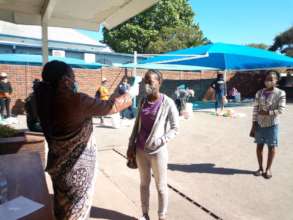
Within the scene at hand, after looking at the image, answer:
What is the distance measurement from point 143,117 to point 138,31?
29.6 m

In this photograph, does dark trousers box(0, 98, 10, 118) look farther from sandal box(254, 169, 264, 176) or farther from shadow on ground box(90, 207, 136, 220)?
sandal box(254, 169, 264, 176)

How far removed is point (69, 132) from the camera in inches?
82.4

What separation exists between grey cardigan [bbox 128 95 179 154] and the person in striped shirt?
2197 mm

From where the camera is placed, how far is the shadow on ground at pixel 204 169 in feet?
16.9

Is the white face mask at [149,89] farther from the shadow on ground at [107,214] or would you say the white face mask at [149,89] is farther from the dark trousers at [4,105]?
the dark trousers at [4,105]

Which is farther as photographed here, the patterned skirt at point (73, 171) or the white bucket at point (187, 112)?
the white bucket at point (187, 112)

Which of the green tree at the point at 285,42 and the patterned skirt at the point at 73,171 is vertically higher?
the green tree at the point at 285,42

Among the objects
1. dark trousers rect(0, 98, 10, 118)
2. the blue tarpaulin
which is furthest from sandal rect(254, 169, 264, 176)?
dark trousers rect(0, 98, 10, 118)

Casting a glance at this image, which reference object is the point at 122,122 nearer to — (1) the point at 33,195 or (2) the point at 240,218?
(2) the point at 240,218

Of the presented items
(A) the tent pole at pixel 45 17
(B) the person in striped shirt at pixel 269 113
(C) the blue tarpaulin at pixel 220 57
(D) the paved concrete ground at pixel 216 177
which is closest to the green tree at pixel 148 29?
(C) the blue tarpaulin at pixel 220 57

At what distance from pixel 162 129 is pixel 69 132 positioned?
1.16 metres

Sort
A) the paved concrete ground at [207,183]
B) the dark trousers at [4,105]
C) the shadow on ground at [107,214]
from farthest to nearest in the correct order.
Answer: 1. the dark trousers at [4,105]
2. the paved concrete ground at [207,183]
3. the shadow on ground at [107,214]

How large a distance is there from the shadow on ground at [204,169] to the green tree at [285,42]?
917 inches

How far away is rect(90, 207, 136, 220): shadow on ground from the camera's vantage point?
345 cm
